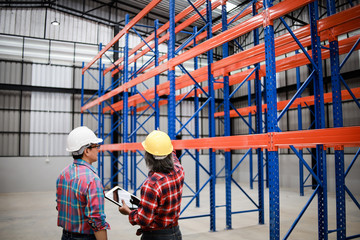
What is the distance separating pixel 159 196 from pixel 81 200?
724 mm

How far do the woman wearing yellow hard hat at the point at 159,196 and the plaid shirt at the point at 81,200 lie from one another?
0.37 metres

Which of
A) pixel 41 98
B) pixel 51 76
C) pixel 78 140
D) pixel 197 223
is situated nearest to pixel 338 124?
pixel 78 140

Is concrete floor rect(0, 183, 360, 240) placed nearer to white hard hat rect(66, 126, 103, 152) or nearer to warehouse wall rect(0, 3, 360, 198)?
warehouse wall rect(0, 3, 360, 198)

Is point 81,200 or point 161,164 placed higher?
point 161,164

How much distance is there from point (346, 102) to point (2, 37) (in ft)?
65.4

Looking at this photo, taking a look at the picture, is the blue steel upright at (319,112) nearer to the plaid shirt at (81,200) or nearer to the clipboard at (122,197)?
the clipboard at (122,197)

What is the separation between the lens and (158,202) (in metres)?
2.86

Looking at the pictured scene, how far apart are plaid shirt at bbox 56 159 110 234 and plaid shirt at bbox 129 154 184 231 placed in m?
0.37

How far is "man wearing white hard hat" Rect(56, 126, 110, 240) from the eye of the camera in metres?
2.74

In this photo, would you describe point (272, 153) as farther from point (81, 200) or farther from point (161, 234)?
point (81, 200)

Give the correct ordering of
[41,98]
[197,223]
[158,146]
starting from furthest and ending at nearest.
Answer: [41,98] < [197,223] < [158,146]

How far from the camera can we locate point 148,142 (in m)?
3.02

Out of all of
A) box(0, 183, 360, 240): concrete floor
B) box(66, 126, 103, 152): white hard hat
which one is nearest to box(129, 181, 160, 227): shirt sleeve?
box(66, 126, 103, 152): white hard hat

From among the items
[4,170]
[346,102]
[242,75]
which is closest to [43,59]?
[4,170]
